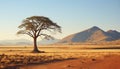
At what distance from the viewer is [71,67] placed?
22.4m

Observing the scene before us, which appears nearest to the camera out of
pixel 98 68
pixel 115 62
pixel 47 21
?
pixel 98 68

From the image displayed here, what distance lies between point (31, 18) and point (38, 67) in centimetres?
4837

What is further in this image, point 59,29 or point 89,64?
point 59,29

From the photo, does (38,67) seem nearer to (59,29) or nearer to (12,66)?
(12,66)

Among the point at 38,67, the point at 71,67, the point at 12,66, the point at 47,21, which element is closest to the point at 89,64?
the point at 71,67

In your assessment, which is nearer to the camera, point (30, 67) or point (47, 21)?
point (30, 67)

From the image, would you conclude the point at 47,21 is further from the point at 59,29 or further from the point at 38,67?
the point at 38,67

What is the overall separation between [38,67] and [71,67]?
281cm

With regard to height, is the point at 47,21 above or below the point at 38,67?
above

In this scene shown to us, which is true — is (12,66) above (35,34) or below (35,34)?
below

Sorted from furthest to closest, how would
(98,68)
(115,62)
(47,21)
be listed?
(47,21)
(115,62)
(98,68)

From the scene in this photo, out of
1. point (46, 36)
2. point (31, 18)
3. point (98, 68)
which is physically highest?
point (31, 18)

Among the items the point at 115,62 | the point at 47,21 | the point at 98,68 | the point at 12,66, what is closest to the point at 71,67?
the point at 98,68

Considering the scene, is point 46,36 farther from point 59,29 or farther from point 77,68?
point 77,68
